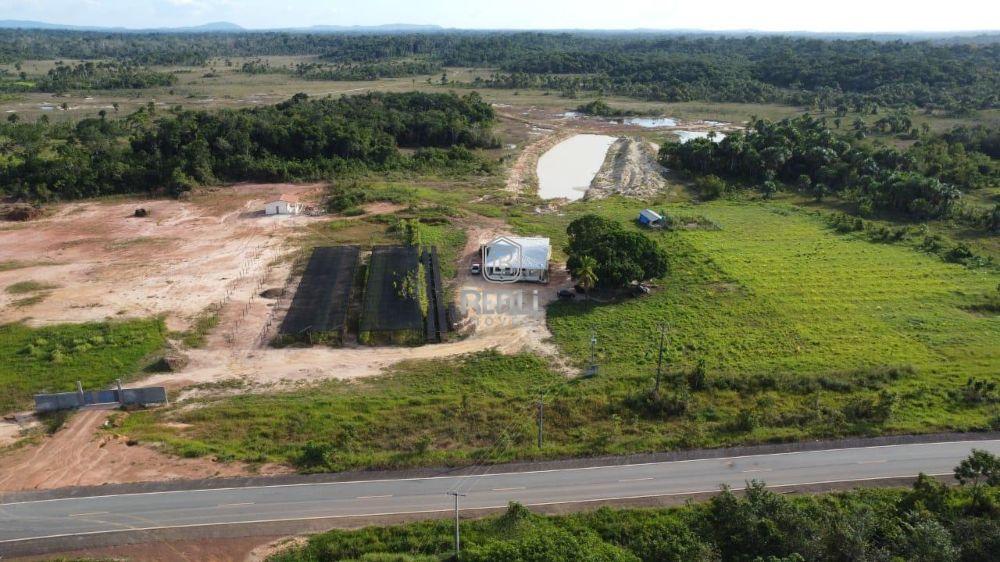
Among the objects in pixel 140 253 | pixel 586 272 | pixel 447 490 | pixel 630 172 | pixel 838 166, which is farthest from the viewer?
pixel 630 172

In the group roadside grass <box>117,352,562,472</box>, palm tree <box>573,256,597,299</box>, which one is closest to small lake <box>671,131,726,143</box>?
palm tree <box>573,256,597,299</box>

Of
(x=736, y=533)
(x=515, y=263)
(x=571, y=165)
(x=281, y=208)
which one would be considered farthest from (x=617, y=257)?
(x=571, y=165)

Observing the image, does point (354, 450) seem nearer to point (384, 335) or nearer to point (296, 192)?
point (384, 335)

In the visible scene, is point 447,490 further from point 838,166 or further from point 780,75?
point 780,75

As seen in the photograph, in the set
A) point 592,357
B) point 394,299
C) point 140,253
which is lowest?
point 592,357

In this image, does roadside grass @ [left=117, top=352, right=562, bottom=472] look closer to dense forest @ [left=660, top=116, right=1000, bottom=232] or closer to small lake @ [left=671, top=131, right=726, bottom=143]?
dense forest @ [left=660, top=116, right=1000, bottom=232]

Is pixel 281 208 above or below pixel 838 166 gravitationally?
below

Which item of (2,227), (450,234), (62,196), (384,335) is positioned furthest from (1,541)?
(62,196)

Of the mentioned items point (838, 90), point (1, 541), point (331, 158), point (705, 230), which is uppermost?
point (838, 90)
